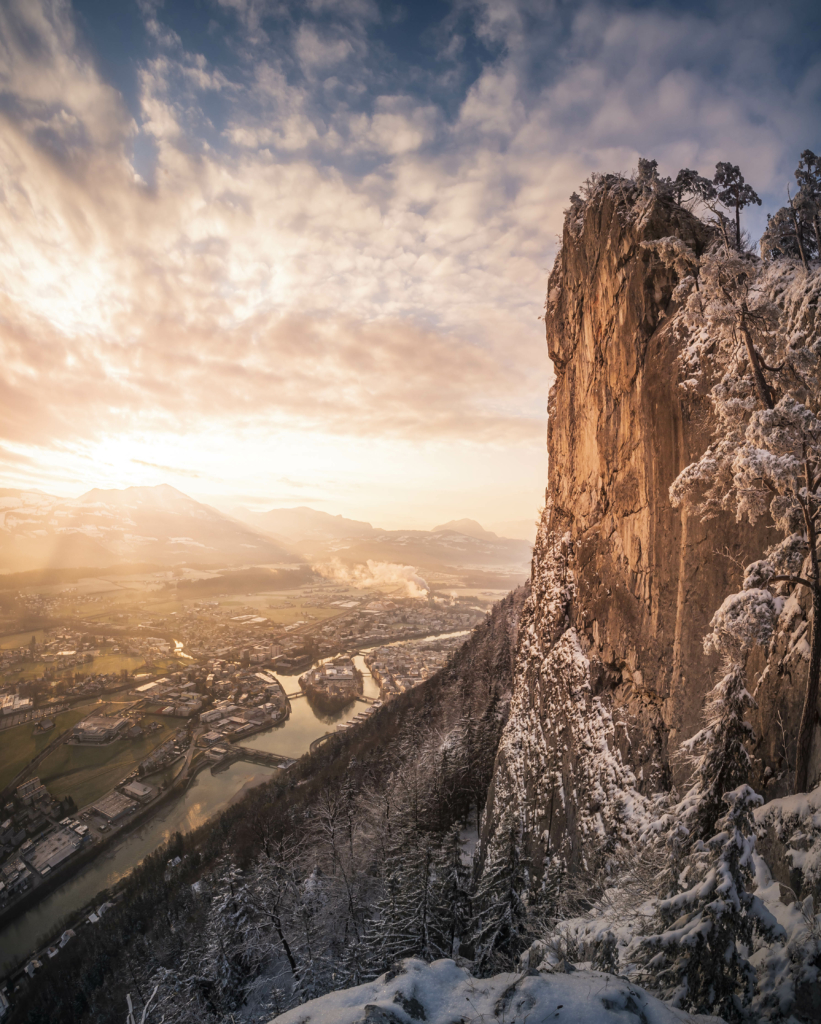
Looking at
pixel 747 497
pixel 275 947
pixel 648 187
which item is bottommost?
pixel 275 947

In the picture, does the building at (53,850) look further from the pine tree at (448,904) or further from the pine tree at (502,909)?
the pine tree at (502,909)

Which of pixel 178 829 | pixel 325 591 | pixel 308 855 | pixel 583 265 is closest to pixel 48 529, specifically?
pixel 325 591

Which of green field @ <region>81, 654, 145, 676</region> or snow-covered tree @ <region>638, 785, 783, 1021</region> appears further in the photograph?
green field @ <region>81, 654, 145, 676</region>

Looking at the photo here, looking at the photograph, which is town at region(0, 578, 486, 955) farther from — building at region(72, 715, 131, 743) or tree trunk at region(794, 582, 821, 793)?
tree trunk at region(794, 582, 821, 793)

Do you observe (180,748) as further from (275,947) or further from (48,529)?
(48,529)

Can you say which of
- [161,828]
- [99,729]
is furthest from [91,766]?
[161,828]

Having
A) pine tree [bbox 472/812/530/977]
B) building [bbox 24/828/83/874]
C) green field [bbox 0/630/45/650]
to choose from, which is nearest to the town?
building [bbox 24/828/83/874]

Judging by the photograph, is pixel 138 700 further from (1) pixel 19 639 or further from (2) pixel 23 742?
(1) pixel 19 639
